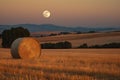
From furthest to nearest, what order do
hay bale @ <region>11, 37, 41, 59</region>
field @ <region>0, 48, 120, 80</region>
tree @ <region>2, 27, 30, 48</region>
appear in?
tree @ <region>2, 27, 30, 48</region> < hay bale @ <region>11, 37, 41, 59</region> < field @ <region>0, 48, 120, 80</region>

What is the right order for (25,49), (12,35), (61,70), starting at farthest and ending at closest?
(12,35) < (25,49) < (61,70)

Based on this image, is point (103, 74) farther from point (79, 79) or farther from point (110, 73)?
point (79, 79)

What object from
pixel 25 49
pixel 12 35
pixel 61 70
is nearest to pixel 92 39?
pixel 12 35

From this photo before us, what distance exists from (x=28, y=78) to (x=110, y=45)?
27134 millimetres

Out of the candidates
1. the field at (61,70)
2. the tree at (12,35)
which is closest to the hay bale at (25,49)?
the field at (61,70)

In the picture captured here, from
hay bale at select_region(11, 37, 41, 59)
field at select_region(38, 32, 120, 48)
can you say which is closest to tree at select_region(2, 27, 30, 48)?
field at select_region(38, 32, 120, 48)

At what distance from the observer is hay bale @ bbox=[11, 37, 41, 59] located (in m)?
20.7

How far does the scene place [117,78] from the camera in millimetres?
9625

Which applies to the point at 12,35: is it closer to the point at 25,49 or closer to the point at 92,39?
the point at 92,39

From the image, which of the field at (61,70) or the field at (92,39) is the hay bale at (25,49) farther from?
the field at (92,39)

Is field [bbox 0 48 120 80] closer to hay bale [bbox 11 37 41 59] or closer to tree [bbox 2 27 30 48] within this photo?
hay bale [bbox 11 37 41 59]

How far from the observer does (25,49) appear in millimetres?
21125

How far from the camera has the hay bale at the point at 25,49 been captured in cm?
2069

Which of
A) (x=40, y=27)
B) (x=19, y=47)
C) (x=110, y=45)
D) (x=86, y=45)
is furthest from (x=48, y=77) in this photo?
(x=40, y=27)
